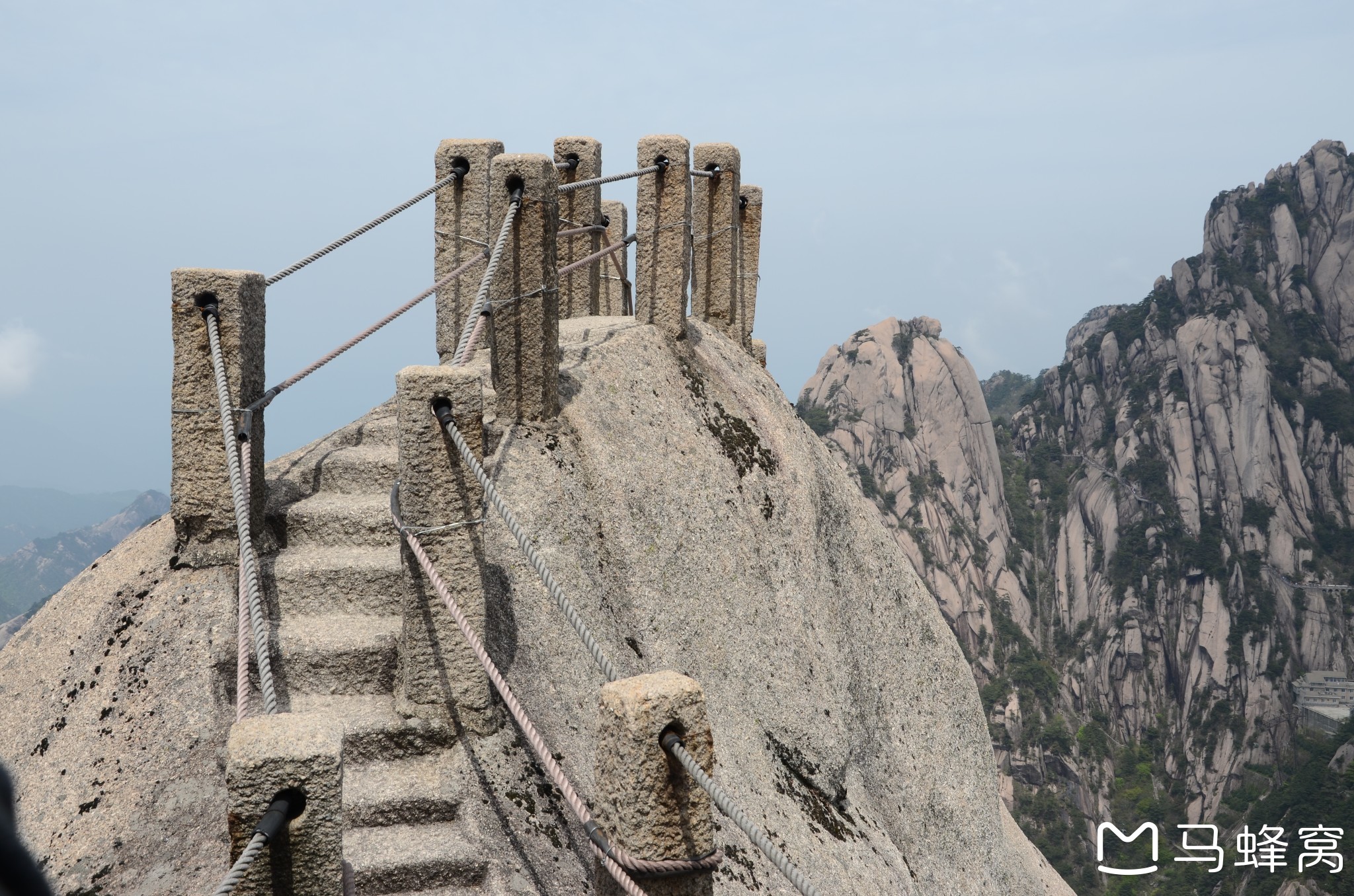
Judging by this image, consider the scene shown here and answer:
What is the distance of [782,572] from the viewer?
511 inches

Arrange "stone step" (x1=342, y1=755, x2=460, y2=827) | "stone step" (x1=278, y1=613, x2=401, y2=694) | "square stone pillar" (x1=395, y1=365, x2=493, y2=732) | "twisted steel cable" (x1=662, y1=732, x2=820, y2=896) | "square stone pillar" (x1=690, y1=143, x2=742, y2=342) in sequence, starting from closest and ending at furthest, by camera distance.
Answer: "twisted steel cable" (x1=662, y1=732, x2=820, y2=896) → "stone step" (x1=342, y1=755, x2=460, y2=827) → "square stone pillar" (x1=395, y1=365, x2=493, y2=732) → "stone step" (x1=278, y1=613, x2=401, y2=694) → "square stone pillar" (x1=690, y1=143, x2=742, y2=342)

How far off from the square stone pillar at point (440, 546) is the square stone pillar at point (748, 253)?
35.0ft

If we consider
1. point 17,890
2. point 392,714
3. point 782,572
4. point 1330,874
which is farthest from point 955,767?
point 1330,874

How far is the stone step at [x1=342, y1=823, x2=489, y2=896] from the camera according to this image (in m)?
6.78

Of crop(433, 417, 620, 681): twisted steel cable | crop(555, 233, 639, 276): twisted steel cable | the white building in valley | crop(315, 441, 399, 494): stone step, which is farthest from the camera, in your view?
the white building in valley

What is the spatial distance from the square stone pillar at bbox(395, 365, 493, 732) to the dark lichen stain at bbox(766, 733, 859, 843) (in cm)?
434

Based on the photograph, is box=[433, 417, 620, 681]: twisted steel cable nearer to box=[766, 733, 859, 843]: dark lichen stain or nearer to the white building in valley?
box=[766, 733, 859, 843]: dark lichen stain

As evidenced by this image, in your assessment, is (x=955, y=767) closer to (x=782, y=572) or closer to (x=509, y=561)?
(x=782, y=572)

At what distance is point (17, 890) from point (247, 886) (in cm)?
372

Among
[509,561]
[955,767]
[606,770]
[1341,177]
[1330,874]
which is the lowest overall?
[1330,874]

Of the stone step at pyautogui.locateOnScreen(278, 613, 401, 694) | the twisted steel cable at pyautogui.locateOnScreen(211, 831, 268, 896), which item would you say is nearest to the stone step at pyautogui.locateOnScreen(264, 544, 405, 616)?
the stone step at pyautogui.locateOnScreen(278, 613, 401, 694)

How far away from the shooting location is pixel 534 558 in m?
6.68

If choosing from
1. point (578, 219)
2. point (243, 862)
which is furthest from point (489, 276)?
point (578, 219)

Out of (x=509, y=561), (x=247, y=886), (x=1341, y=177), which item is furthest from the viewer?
(x=1341, y=177)
